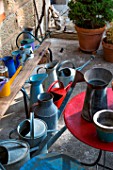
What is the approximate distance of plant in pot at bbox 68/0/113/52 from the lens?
342cm

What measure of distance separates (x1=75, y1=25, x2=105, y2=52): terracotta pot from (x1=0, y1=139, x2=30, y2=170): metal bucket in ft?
7.27

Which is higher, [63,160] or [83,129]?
[83,129]

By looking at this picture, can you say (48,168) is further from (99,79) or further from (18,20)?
(18,20)

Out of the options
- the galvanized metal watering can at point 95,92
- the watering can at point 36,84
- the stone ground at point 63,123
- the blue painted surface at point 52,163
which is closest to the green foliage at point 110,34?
the stone ground at point 63,123

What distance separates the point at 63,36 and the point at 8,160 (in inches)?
115

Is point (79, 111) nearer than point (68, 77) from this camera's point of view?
Yes

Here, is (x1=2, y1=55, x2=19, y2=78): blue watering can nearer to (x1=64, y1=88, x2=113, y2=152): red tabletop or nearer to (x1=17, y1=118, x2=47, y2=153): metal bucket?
(x1=17, y1=118, x2=47, y2=153): metal bucket

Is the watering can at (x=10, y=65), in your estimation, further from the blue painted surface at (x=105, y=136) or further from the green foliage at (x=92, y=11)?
the green foliage at (x=92, y=11)

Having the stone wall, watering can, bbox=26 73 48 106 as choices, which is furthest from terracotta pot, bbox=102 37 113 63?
watering can, bbox=26 73 48 106

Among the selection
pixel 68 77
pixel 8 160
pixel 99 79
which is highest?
pixel 99 79

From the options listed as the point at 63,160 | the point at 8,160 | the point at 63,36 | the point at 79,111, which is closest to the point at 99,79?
the point at 79,111

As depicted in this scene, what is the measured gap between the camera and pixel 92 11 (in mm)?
3426

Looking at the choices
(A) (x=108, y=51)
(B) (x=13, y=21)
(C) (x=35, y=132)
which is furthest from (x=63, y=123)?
(A) (x=108, y=51)

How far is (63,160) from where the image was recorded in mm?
1504
